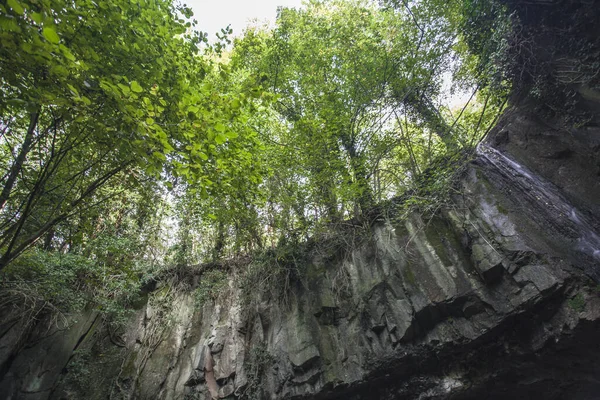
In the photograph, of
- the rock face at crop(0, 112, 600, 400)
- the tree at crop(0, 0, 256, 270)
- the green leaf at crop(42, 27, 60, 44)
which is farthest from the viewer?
the rock face at crop(0, 112, 600, 400)

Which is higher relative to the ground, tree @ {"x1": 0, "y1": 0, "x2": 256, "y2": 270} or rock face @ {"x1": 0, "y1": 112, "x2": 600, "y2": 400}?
tree @ {"x1": 0, "y1": 0, "x2": 256, "y2": 270}

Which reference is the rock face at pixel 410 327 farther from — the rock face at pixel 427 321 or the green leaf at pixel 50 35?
the green leaf at pixel 50 35

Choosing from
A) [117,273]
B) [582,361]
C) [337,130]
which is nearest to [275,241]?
[337,130]

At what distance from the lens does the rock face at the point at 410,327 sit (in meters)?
4.73

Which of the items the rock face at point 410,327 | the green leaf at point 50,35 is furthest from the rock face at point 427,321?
the green leaf at point 50,35

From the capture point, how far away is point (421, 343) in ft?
17.6

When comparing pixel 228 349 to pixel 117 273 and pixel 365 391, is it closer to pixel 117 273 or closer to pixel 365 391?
pixel 365 391

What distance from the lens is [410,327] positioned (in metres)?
5.52

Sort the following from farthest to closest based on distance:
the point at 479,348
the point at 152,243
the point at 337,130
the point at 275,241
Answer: the point at 152,243 < the point at 275,241 < the point at 337,130 < the point at 479,348

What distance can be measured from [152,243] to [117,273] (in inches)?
58.0

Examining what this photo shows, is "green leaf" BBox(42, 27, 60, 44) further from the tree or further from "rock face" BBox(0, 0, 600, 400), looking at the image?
"rock face" BBox(0, 0, 600, 400)

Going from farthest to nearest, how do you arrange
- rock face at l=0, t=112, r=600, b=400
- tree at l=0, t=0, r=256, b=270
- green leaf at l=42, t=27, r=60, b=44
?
rock face at l=0, t=112, r=600, b=400 → tree at l=0, t=0, r=256, b=270 → green leaf at l=42, t=27, r=60, b=44

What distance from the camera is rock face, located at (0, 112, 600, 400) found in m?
4.73

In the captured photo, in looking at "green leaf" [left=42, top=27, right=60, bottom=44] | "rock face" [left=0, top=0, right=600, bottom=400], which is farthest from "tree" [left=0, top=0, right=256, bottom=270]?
"rock face" [left=0, top=0, right=600, bottom=400]
